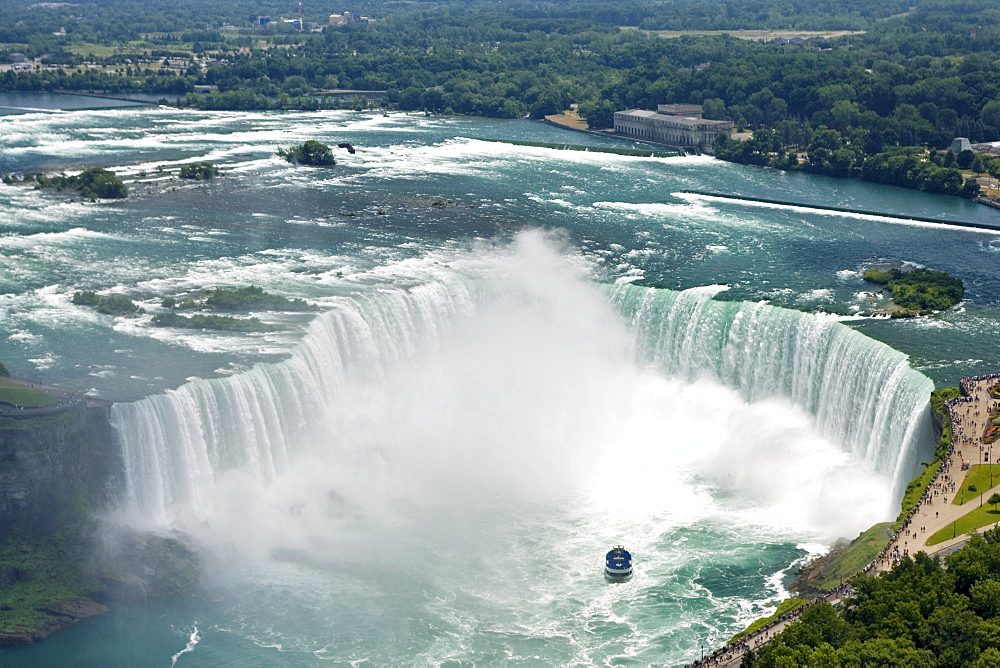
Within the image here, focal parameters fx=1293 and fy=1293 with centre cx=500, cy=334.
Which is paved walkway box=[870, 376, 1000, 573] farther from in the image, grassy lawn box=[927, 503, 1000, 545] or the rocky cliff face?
the rocky cliff face

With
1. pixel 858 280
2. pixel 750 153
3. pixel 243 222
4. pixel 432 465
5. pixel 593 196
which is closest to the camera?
pixel 432 465

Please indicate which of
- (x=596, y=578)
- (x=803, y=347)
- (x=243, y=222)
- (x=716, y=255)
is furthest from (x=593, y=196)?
(x=596, y=578)

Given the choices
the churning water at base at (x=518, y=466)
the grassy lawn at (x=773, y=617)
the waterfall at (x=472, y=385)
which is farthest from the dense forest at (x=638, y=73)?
the grassy lawn at (x=773, y=617)

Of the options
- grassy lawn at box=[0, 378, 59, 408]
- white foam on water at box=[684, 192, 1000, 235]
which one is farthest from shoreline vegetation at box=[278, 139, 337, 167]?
grassy lawn at box=[0, 378, 59, 408]

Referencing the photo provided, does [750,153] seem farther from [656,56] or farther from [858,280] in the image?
[656,56]

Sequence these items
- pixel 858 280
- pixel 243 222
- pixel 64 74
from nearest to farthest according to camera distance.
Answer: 1. pixel 858 280
2. pixel 243 222
3. pixel 64 74

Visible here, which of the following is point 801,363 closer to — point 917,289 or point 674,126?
point 917,289

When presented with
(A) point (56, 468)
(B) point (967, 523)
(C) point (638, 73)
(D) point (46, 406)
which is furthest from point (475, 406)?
(C) point (638, 73)

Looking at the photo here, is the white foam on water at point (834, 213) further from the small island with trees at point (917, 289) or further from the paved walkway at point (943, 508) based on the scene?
the paved walkway at point (943, 508)
